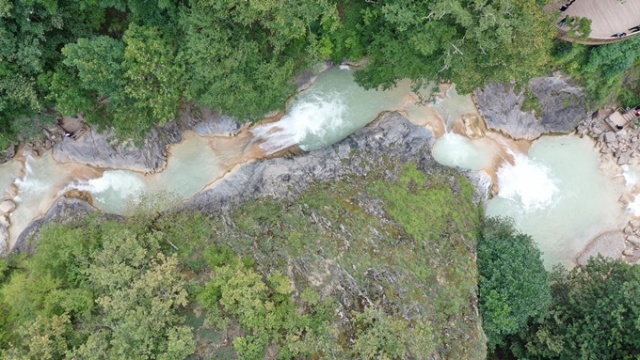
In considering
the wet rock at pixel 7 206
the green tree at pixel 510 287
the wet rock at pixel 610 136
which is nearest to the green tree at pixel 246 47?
the wet rock at pixel 7 206

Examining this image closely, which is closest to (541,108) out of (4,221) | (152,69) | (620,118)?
(620,118)

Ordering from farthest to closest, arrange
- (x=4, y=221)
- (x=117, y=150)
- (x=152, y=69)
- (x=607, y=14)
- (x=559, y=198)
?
1. (x=559, y=198)
2. (x=4, y=221)
3. (x=117, y=150)
4. (x=607, y=14)
5. (x=152, y=69)

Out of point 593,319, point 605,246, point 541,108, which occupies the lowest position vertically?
point 605,246

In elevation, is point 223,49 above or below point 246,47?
above

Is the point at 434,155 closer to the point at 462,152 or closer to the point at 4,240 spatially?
the point at 462,152

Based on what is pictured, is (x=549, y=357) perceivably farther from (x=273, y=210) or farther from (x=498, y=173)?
(x=273, y=210)

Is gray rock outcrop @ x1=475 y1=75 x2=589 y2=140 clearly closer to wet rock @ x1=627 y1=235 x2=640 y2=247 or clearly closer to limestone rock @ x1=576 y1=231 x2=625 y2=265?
limestone rock @ x1=576 y1=231 x2=625 y2=265

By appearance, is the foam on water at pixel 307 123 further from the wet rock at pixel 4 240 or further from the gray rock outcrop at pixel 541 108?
the wet rock at pixel 4 240
